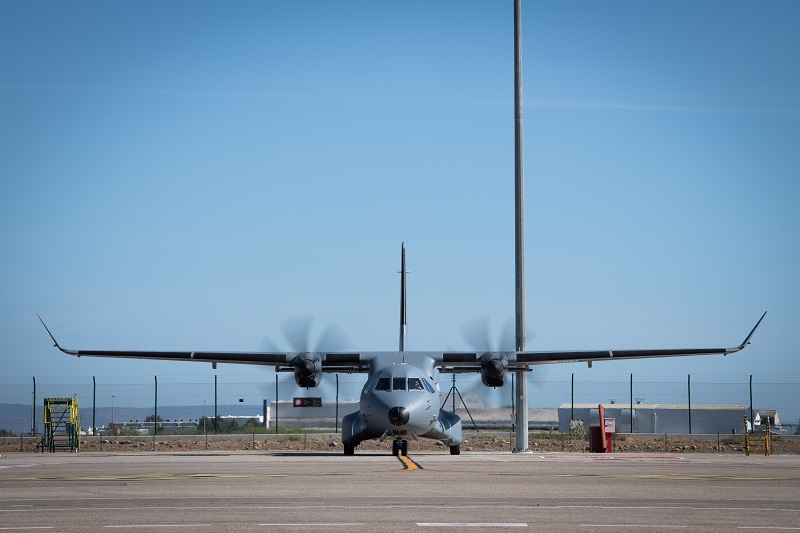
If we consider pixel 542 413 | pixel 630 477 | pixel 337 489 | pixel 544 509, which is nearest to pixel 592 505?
pixel 544 509

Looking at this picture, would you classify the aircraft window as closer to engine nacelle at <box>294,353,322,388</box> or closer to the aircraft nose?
the aircraft nose

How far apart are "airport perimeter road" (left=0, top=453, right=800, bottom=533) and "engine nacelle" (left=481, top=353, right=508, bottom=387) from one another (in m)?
12.2

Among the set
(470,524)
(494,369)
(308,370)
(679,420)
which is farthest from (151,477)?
(679,420)

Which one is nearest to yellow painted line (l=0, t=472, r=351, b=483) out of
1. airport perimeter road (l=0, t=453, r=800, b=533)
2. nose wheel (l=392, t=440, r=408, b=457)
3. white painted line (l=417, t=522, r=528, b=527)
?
airport perimeter road (l=0, t=453, r=800, b=533)

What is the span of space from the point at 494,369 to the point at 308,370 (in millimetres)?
6268

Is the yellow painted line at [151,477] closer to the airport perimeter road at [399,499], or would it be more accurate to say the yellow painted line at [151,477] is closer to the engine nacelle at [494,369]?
the airport perimeter road at [399,499]

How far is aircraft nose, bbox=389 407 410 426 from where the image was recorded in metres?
28.5

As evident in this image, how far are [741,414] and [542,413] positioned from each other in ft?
105

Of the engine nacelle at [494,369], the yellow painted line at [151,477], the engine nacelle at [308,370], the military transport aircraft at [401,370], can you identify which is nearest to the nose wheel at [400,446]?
the military transport aircraft at [401,370]

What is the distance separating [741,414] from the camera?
75438 mm

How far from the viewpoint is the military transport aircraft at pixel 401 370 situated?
96.4 ft

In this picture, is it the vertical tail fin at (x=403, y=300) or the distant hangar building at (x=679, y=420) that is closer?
the vertical tail fin at (x=403, y=300)

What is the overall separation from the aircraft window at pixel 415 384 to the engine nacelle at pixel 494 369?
15.4ft

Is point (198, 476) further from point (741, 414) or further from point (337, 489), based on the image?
point (741, 414)
